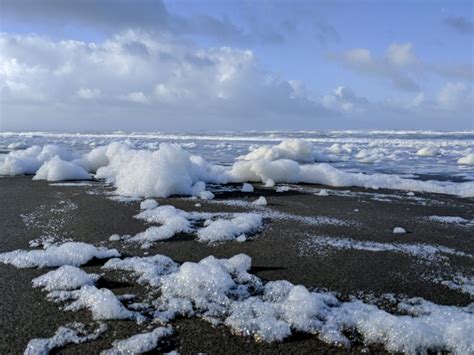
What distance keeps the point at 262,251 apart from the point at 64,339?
1.80 m

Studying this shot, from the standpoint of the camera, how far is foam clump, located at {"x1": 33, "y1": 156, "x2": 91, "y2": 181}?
8086 millimetres

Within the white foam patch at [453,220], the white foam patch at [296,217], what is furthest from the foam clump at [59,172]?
the white foam patch at [453,220]

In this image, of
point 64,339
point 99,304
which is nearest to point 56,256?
point 99,304

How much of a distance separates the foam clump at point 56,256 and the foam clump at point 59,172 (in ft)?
16.5

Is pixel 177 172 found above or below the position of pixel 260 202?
above

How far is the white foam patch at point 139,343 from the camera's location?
76.7 inches

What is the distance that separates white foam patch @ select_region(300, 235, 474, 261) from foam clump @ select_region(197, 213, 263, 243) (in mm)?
597

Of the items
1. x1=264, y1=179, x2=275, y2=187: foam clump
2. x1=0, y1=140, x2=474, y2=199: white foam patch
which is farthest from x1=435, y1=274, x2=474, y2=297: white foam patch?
x1=264, y1=179, x2=275, y2=187: foam clump

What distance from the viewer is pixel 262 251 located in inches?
138

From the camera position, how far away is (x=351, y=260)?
3.33 meters

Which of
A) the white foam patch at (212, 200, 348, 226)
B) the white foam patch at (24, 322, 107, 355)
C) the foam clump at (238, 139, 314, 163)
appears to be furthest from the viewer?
the foam clump at (238, 139, 314, 163)

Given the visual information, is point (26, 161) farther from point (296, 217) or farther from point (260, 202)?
point (296, 217)

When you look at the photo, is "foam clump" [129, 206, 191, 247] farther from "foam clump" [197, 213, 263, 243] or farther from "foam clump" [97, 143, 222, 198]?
"foam clump" [97, 143, 222, 198]

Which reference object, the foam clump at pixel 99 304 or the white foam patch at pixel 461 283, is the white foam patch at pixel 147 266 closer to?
the foam clump at pixel 99 304
